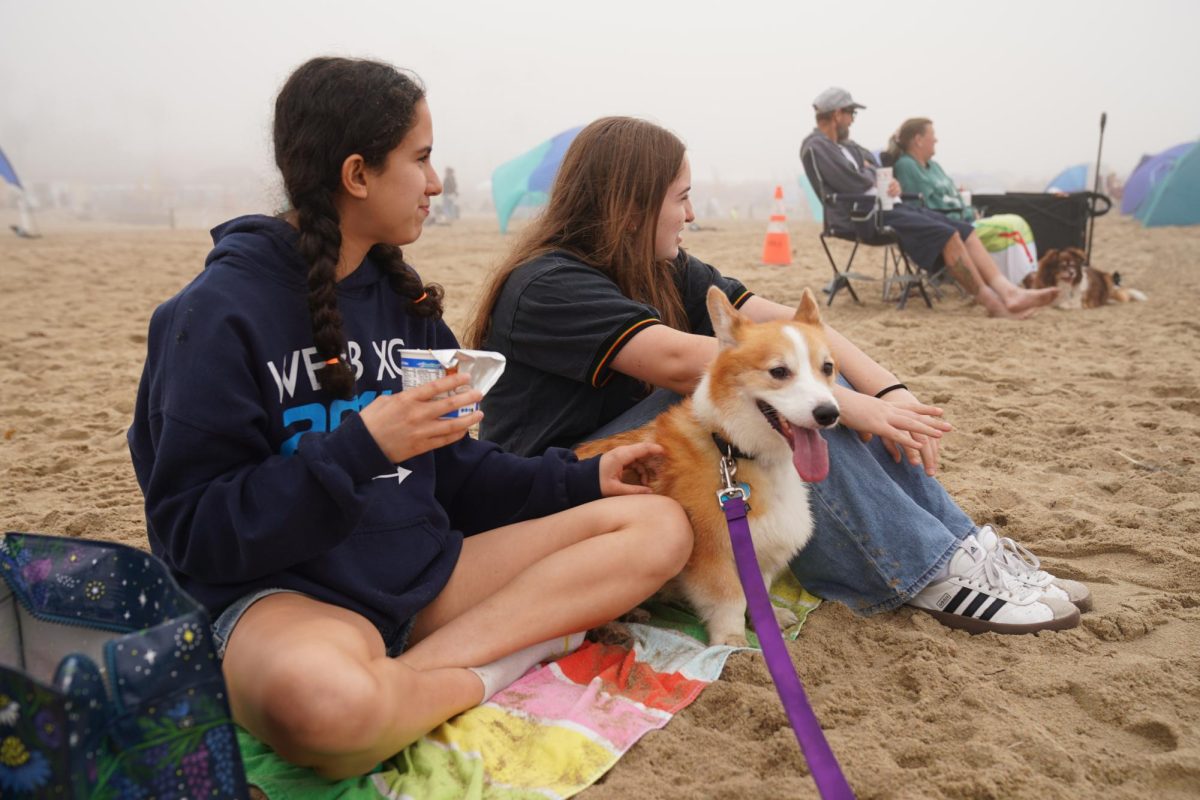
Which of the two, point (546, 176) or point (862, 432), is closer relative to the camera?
point (862, 432)

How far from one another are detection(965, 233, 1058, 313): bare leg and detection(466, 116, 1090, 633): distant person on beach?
4.77m

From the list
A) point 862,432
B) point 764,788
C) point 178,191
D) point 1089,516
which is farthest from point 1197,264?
point 178,191

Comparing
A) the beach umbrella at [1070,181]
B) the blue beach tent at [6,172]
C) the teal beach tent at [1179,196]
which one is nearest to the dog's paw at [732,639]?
the blue beach tent at [6,172]

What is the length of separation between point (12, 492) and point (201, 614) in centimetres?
276

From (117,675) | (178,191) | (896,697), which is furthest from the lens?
(178,191)

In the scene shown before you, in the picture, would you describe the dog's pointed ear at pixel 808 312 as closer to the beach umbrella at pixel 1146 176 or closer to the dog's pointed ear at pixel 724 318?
the dog's pointed ear at pixel 724 318

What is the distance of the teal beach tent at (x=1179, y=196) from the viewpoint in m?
13.2

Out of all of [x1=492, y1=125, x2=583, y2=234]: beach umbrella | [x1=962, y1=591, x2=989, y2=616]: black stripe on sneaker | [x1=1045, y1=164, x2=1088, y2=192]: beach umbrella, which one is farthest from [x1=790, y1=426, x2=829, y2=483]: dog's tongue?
[x1=1045, y1=164, x2=1088, y2=192]: beach umbrella

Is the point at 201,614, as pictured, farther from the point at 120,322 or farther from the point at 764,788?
the point at 120,322

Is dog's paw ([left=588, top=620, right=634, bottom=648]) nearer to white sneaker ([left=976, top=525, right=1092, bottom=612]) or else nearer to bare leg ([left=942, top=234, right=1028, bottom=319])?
white sneaker ([left=976, top=525, right=1092, bottom=612])

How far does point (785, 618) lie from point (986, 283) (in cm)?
566

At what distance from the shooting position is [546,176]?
15180 mm

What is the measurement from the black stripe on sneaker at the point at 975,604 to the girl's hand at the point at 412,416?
145 centimetres

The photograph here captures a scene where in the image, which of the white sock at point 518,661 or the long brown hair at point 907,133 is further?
the long brown hair at point 907,133
